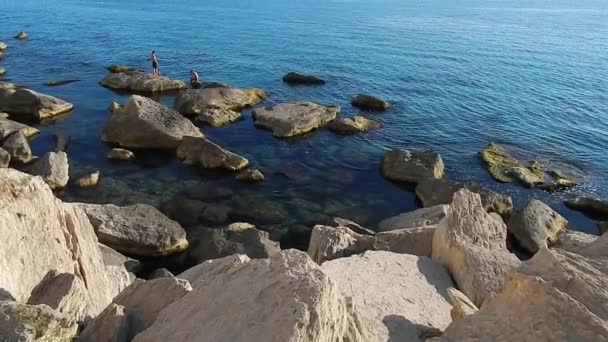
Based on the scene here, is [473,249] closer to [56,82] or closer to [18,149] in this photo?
[18,149]

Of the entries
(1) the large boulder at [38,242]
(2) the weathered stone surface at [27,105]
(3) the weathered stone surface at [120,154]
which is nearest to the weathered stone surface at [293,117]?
(3) the weathered stone surface at [120,154]

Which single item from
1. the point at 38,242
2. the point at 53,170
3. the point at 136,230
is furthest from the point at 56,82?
the point at 38,242

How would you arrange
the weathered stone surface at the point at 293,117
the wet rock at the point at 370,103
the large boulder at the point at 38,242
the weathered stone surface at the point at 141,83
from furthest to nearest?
the weathered stone surface at the point at 141,83 < the wet rock at the point at 370,103 < the weathered stone surface at the point at 293,117 < the large boulder at the point at 38,242

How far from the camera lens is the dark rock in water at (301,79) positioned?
5575cm

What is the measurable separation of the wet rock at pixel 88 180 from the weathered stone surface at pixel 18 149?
16.5ft

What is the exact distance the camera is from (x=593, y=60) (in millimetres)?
70062

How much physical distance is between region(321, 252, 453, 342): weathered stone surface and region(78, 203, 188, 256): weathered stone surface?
9471 millimetres

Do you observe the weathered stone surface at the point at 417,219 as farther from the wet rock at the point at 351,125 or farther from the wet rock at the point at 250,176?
the wet rock at the point at 351,125

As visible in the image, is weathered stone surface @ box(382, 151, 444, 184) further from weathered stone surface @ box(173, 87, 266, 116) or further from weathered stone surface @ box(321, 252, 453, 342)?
weathered stone surface @ box(173, 87, 266, 116)

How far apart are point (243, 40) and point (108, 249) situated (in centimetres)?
6042

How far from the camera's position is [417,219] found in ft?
87.8

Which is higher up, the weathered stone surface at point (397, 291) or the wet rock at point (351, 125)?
the weathered stone surface at point (397, 291)

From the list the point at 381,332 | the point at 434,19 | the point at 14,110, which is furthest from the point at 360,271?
the point at 434,19

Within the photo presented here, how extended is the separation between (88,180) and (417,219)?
20.2m
